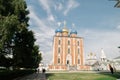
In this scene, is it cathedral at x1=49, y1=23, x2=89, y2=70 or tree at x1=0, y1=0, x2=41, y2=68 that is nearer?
tree at x1=0, y1=0, x2=41, y2=68

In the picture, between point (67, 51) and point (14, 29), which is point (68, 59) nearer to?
point (67, 51)

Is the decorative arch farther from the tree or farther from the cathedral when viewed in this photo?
the tree

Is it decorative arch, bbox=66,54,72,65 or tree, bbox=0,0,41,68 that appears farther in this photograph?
decorative arch, bbox=66,54,72,65

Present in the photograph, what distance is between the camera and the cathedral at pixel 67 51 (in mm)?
78688

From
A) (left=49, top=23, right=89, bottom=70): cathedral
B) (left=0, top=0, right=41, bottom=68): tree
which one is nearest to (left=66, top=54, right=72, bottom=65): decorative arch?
(left=49, top=23, right=89, bottom=70): cathedral

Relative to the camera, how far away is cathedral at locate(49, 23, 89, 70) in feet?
258

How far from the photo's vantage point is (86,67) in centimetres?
8094

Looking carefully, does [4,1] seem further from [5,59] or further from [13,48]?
[5,59]

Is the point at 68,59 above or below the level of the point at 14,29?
above

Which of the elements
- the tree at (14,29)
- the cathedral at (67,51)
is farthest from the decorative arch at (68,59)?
the tree at (14,29)

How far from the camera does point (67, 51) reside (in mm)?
81562

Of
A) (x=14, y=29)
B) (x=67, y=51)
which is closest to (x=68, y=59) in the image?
(x=67, y=51)

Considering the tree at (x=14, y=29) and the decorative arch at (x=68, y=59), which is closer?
the tree at (x=14, y=29)

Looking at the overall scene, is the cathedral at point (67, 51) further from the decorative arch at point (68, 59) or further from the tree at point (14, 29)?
the tree at point (14, 29)
